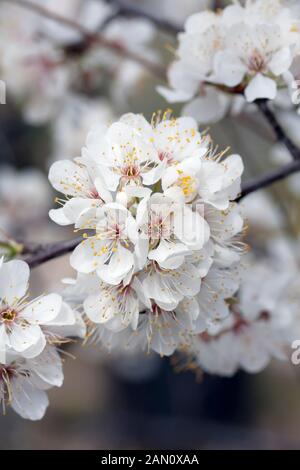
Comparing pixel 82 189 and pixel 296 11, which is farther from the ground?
pixel 296 11

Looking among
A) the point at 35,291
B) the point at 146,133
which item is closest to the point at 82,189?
the point at 146,133

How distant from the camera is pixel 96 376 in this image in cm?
551

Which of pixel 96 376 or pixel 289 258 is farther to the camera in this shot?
pixel 96 376

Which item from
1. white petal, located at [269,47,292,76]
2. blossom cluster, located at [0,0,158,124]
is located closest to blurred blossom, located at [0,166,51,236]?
blossom cluster, located at [0,0,158,124]

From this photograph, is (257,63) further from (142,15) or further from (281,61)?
(142,15)

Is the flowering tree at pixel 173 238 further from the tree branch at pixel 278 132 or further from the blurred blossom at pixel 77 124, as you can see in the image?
the blurred blossom at pixel 77 124

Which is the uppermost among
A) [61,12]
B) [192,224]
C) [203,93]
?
[61,12]

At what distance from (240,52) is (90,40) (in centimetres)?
90

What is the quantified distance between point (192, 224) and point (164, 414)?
11.8 feet

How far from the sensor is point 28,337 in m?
1.13

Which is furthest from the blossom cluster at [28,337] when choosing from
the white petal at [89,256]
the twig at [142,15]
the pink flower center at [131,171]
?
the twig at [142,15]

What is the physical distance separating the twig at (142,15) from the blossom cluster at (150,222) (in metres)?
0.77

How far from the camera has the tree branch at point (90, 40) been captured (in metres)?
1.92
